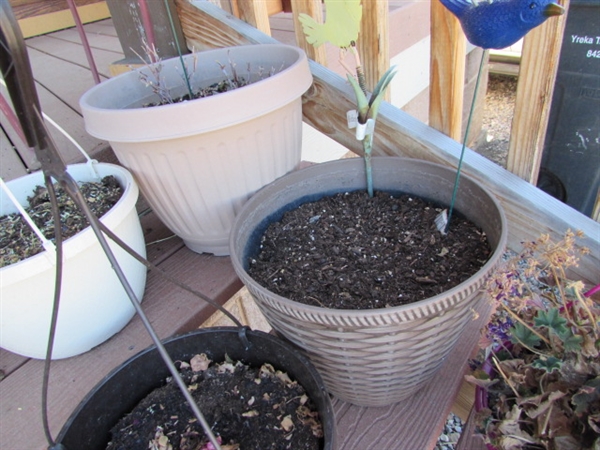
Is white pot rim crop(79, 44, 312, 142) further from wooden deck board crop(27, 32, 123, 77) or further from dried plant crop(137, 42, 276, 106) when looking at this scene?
wooden deck board crop(27, 32, 123, 77)

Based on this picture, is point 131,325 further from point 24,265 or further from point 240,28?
point 240,28

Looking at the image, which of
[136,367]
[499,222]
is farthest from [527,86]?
[136,367]

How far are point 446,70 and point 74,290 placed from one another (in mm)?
775

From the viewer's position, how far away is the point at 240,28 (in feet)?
3.62

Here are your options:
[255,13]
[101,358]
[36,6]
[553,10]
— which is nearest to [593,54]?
[255,13]

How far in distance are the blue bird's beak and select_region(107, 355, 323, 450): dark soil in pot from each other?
0.59 meters

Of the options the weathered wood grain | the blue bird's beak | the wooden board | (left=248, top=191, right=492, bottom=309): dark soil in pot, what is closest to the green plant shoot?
(left=248, top=191, right=492, bottom=309): dark soil in pot

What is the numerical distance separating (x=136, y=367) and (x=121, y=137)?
0.38 meters

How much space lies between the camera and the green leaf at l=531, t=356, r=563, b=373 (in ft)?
1.73

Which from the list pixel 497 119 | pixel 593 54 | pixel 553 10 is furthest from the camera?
pixel 497 119

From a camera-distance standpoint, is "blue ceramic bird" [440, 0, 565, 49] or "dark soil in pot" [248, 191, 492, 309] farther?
"dark soil in pot" [248, 191, 492, 309]

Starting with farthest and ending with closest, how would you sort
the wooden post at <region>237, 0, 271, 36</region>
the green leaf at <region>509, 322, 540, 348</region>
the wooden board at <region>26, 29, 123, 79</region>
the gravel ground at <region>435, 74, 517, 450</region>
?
the gravel ground at <region>435, 74, 517, 450</region> < the wooden board at <region>26, 29, 123, 79</region> < the wooden post at <region>237, 0, 271, 36</region> < the green leaf at <region>509, 322, 540, 348</region>

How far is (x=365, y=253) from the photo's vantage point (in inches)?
28.7

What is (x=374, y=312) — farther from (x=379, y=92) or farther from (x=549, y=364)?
(x=379, y=92)
